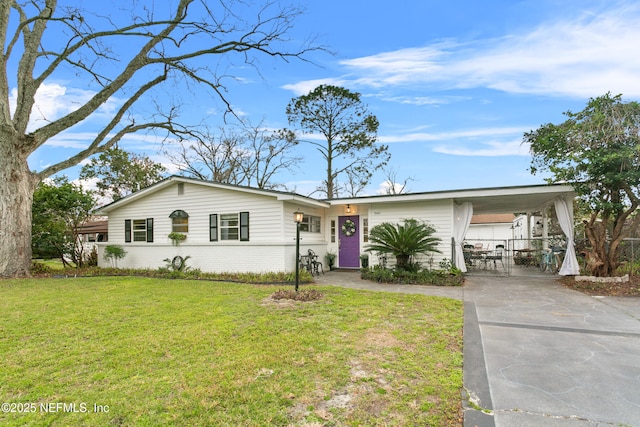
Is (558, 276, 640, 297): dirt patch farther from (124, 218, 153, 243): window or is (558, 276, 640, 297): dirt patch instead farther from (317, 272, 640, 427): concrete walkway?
(124, 218, 153, 243): window

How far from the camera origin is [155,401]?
268 cm

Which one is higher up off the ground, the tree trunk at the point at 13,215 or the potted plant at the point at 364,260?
the tree trunk at the point at 13,215

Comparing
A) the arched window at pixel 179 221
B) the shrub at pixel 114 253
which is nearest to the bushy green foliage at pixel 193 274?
the shrub at pixel 114 253

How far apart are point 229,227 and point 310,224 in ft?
9.10

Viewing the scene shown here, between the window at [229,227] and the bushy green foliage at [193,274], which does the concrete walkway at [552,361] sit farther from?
the window at [229,227]

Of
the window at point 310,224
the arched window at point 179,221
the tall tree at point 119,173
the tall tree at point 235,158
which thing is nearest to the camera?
the window at point 310,224

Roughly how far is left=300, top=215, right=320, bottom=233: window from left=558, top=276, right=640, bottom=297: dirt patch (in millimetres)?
7481

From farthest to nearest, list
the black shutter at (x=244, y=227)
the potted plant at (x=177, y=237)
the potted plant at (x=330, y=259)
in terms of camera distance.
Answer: the potted plant at (x=330, y=259) → the potted plant at (x=177, y=237) → the black shutter at (x=244, y=227)

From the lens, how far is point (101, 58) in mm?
11789

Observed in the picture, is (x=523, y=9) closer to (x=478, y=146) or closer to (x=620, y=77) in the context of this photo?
(x=620, y=77)

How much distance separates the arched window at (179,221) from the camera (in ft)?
39.8

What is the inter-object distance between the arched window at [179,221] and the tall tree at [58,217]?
11.9 ft

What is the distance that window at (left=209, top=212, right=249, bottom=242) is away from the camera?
437 inches

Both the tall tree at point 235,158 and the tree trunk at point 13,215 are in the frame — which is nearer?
the tree trunk at point 13,215
